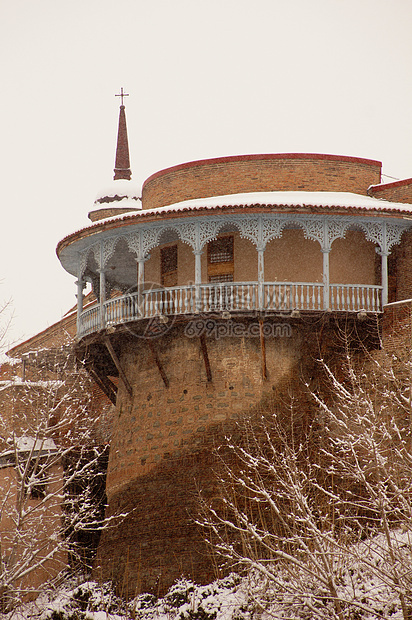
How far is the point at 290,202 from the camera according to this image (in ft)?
96.0

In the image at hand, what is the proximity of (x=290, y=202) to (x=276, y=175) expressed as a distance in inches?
105

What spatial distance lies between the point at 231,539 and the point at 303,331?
5.53 metres

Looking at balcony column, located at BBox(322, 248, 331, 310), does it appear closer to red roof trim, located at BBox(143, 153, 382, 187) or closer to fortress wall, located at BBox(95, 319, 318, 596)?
fortress wall, located at BBox(95, 319, 318, 596)

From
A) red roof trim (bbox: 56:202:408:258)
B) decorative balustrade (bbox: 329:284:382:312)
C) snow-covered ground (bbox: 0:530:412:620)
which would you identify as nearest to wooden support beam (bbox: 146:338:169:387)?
red roof trim (bbox: 56:202:408:258)

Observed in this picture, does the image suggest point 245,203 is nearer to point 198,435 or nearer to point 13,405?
point 198,435

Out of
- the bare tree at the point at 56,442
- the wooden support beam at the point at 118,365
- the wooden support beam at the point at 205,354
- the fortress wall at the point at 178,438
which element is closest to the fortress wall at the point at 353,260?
the fortress wall at the point at 178,438

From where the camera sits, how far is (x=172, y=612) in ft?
87.9

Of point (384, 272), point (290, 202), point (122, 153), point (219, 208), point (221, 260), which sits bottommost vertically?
point (384, 272)

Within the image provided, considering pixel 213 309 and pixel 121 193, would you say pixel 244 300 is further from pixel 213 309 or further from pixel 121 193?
pixel 121 193

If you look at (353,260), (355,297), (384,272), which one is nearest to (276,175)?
(353,260)

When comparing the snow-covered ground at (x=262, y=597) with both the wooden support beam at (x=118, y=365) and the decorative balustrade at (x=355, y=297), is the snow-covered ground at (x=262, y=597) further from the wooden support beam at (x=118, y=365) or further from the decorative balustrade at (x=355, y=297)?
the decorative balustrade at (x=355, y=297)

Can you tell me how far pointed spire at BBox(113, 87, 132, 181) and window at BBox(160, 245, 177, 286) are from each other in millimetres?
9489

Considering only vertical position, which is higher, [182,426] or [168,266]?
[168,266]

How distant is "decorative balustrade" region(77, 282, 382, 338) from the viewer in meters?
29.1
